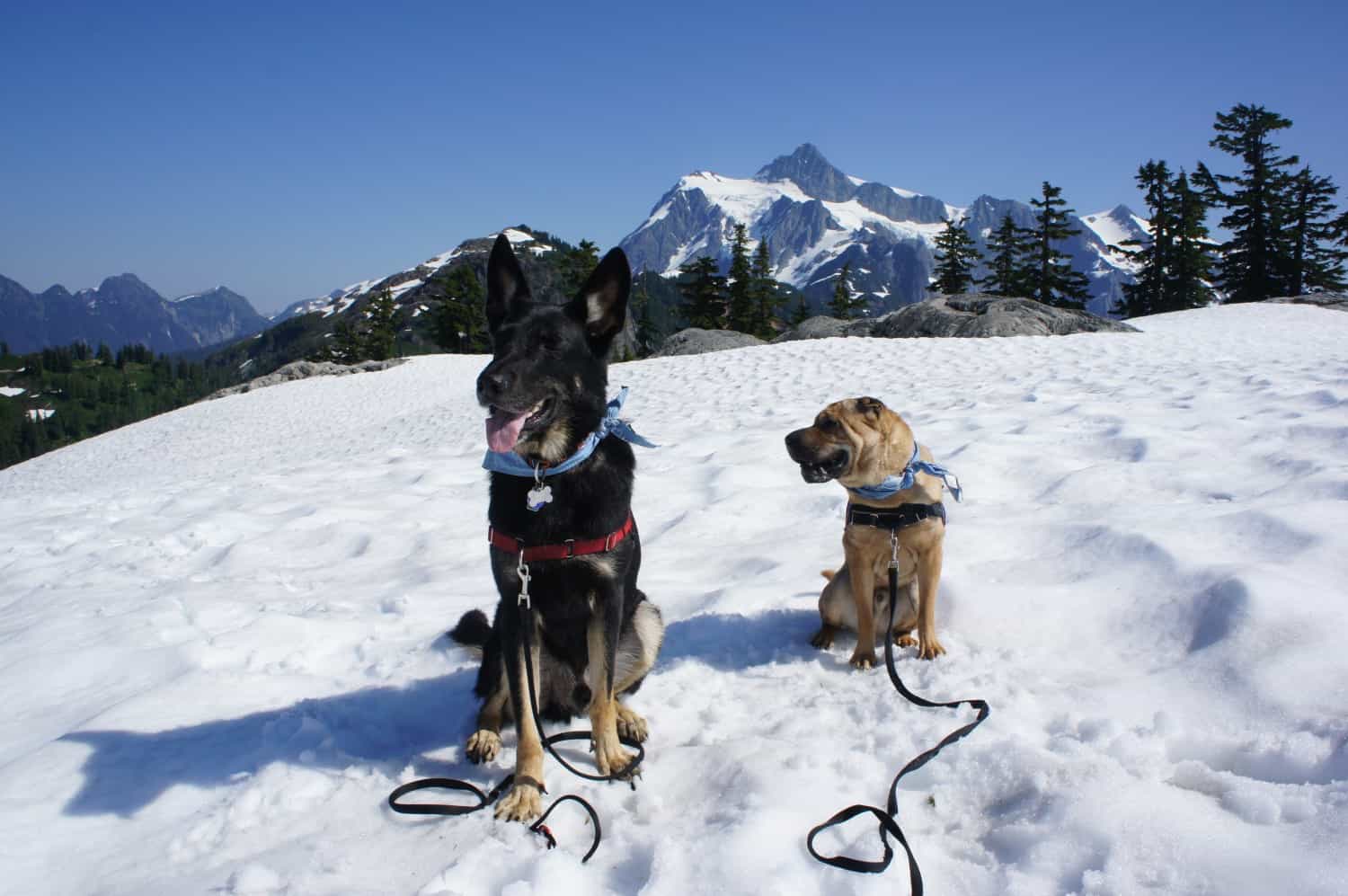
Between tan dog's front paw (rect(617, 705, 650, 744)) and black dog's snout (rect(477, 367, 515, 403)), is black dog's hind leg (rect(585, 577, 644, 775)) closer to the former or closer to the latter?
tan dog's front paw (rect(617, 705, 650, 744))

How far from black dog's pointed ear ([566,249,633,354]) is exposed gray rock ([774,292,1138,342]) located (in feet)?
66.7

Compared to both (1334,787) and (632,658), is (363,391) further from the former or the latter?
(1334,787)

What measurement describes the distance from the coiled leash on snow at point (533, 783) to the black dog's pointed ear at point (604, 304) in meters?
1.23

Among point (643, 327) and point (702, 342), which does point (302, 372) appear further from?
point (643, 327)

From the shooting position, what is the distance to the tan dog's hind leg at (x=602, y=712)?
3268 mm

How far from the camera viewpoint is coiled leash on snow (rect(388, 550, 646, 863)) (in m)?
2.83

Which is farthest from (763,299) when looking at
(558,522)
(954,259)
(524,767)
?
(524,767)

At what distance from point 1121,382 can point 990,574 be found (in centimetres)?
849

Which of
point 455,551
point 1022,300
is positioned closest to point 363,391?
point 455,551

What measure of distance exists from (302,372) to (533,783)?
3976 cm

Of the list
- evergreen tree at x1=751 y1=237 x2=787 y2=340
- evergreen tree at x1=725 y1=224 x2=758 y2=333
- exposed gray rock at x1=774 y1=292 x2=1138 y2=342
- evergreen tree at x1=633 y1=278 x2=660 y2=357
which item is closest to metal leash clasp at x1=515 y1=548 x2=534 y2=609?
exposed gray rock at x1=774 y1=292 x2=1138 y2=342

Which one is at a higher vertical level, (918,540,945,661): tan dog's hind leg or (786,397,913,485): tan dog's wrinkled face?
(786,397,913,485): tan dog's wrinkled face

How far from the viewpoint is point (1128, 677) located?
3.41m

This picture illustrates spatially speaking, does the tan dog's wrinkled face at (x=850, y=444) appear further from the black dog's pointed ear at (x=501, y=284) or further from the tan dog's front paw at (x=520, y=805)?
the tan dog's front paw at (x=520, y=805)
